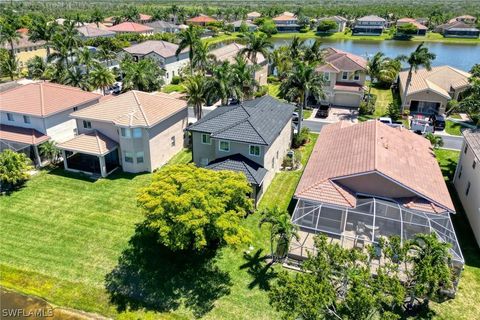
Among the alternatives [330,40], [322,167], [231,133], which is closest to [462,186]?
[322,167]

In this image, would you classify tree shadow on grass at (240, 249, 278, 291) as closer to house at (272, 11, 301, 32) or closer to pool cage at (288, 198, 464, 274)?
pool cage at (288, 198, 464, 274)

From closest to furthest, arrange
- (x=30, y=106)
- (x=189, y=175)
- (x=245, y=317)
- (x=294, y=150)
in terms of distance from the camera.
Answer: (x=245, y=317)
(x=189, y=175)
(x=30, y=106)
(x=294, y=150)

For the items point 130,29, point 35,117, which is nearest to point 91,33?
point 130,29

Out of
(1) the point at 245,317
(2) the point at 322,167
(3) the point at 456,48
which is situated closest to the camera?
(1) the point at 245,317

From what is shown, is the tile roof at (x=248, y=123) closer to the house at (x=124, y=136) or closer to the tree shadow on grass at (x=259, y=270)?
the house at (x=124, y=136)

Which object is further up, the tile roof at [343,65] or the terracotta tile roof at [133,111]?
the tile roof at [343,65]

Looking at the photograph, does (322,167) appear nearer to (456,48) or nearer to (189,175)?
(189,175)

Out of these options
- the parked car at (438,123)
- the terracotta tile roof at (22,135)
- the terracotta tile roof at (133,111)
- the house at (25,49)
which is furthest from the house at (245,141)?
the house at (25,49)
